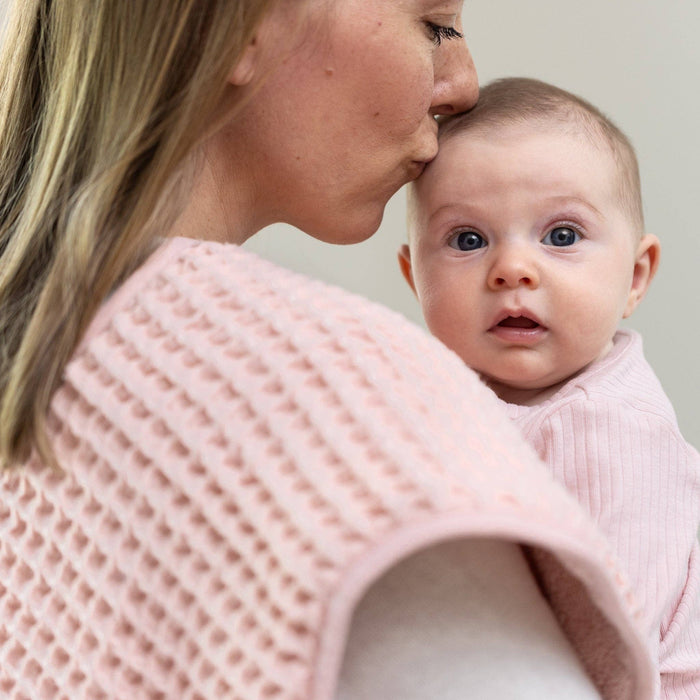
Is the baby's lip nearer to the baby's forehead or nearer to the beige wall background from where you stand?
the baby's forehead

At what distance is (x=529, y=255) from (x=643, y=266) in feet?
0.77

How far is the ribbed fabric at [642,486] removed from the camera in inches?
40.1

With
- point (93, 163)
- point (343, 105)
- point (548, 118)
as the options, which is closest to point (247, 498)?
point (93, 163)

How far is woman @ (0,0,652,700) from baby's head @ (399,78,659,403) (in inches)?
13.4

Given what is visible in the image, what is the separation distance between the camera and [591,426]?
1057mm

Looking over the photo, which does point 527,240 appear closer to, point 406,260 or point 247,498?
point 406,260

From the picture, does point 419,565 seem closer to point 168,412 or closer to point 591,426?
point 168,412

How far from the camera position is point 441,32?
43.1 inches

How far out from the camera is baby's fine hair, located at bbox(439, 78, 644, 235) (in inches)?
47.9

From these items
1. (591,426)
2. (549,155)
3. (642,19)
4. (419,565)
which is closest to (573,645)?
(419,565)

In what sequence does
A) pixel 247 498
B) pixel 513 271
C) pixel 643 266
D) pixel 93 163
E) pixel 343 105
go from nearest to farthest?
pixel 247 498
pixel 93 163
pixel 343 105
pixel 513 271
pixel 643 266

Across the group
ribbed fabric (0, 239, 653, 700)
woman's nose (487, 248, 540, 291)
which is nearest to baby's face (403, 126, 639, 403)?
woman's nose (487, 248, 540, 291)

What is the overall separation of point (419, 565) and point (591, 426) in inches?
18.6

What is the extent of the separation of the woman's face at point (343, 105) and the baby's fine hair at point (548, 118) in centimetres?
8
